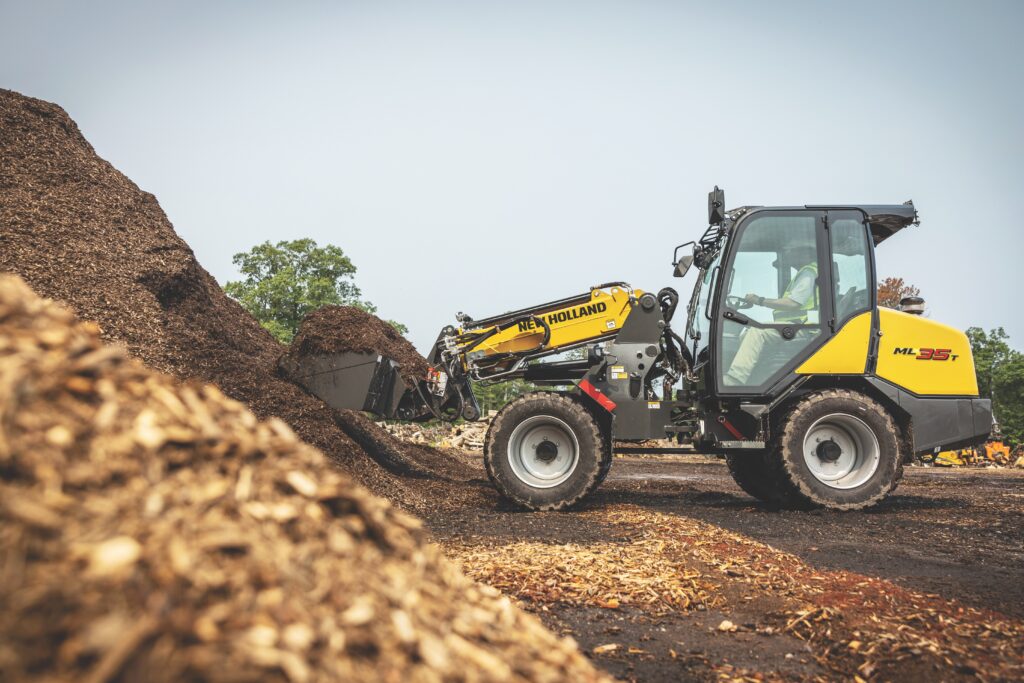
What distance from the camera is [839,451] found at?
7789 millimetres

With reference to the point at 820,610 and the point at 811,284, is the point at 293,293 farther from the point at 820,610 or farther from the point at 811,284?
the point at 820,610

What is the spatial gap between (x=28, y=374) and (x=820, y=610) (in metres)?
3.80

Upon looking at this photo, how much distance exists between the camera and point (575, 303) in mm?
8766

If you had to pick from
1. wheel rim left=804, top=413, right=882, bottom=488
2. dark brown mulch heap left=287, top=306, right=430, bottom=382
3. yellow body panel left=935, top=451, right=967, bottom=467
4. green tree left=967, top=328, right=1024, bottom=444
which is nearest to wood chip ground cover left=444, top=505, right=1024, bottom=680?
wheel rim left=804, top=413, right=882, bottom=488

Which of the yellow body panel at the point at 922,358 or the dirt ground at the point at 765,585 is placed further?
the yellow body panel at the point at 922,358

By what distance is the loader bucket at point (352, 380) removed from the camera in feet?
27.9

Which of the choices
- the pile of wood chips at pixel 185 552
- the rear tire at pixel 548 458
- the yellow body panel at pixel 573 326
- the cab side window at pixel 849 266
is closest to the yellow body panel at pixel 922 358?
the cab side window at pixel 849 266

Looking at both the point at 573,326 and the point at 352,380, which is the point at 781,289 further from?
the point at 352,380

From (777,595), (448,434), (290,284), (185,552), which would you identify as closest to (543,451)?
(777,595)

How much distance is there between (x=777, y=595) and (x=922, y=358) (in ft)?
15.4

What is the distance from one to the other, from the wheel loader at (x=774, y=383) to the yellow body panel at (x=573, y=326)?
7 cm

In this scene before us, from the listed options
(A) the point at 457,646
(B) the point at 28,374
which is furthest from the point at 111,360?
(A) the point at 457,646

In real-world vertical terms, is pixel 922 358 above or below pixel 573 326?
below

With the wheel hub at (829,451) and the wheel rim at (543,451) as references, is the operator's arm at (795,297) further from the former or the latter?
the wheel rim at (543,451)
